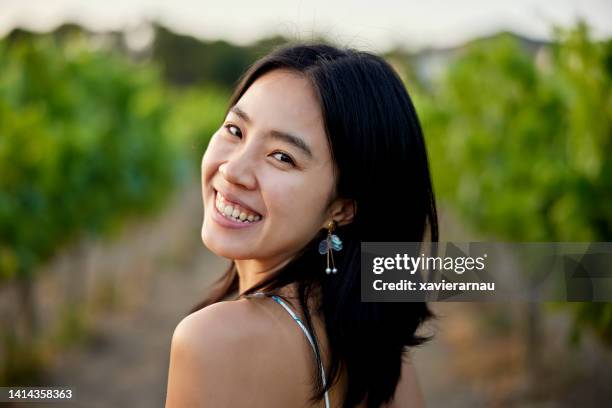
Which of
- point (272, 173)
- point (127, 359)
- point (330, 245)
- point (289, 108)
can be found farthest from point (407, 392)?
point (127, 359)

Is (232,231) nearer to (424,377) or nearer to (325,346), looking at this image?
(325,346)

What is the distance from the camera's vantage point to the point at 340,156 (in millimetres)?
1335

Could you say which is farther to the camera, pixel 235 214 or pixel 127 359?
pixel 127 359

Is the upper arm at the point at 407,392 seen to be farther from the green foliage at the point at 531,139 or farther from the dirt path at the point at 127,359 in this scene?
the dirt path at the point at 127,359

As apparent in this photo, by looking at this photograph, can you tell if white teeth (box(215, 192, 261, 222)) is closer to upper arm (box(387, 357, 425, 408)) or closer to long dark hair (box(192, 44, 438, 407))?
long dark hair (box(192, 44, 438, 407))

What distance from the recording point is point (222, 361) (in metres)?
1.14

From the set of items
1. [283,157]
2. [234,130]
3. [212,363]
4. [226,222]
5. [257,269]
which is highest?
[234,130]

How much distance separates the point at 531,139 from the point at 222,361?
4018mm

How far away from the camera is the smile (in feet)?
4.42

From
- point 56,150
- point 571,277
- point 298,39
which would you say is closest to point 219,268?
point 56,150

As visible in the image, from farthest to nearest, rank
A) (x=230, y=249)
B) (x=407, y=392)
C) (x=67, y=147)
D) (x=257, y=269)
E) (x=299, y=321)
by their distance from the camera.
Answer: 1. (x=67, y=147)
2. (x=407, y=392)
3. (x=257, y=269)
4. (x=230, y=249)
5. (x=299, y=321)

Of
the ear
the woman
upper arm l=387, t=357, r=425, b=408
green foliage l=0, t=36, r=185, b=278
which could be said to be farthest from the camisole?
green foliage l=0, t=36, r=185, b=278

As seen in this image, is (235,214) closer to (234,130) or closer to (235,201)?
(235,201)

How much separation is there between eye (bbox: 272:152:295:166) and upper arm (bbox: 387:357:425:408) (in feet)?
2.42
